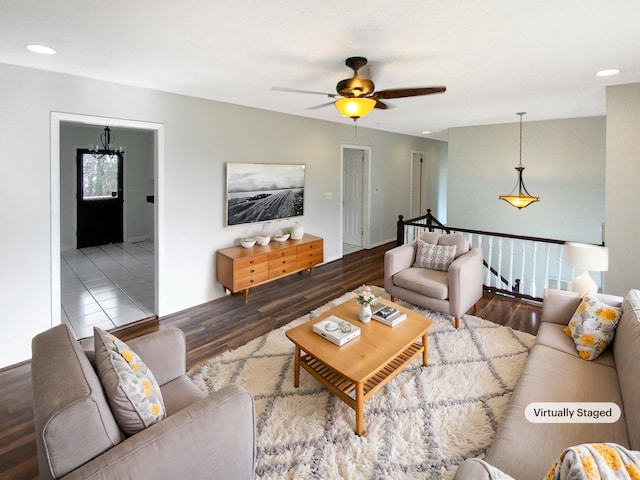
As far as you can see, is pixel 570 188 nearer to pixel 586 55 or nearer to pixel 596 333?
pixel 586 55

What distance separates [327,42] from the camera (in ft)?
7.41

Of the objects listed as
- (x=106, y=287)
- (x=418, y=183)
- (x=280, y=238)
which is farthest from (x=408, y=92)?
(x=418, y=183)

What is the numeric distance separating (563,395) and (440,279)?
1.84 metres

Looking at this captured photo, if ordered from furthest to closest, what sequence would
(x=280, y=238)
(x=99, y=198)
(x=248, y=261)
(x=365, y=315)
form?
(x=99, y=198) → (x=280, y=238) → (x=248, y=261) → (x=365, y=315)

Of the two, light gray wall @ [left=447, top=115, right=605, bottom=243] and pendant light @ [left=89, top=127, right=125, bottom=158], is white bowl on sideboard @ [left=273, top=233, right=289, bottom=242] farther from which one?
pendant light @ [left=89, top=127, right=125, bottom=158]

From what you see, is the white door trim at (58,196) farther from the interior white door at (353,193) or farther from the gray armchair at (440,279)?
the interior white door at (353,193)

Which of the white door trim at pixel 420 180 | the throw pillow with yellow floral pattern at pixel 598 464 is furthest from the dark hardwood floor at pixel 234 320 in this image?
the white door trim at pixel 420 180

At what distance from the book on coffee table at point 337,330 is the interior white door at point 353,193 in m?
4.35

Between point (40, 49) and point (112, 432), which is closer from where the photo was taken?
point (112, 432)

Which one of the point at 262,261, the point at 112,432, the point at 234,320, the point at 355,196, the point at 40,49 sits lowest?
the point at 234,320


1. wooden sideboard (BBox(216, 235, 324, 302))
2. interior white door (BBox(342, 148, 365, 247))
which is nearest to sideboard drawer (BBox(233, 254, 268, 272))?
wooden sideboard (BBox(216, 235, 324, 302))

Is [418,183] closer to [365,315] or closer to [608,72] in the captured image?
[608,72]

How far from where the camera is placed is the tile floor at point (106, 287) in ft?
12.1

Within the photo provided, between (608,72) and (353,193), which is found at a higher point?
(608,72)
